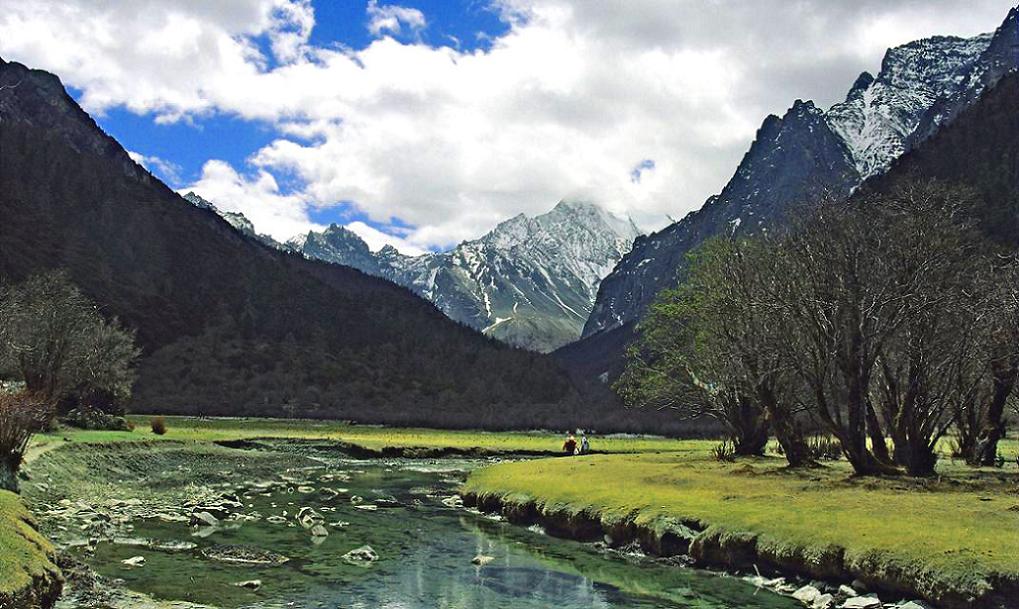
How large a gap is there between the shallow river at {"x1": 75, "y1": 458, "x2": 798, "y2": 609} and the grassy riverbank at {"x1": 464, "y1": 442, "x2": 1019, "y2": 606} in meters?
2.15

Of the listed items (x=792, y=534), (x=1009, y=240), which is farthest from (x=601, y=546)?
(x=1009, y=240)

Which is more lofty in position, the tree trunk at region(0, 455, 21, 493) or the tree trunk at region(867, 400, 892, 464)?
the tree trunk at region(867, 400, 892, 464)

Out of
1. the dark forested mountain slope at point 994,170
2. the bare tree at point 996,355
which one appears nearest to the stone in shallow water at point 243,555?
the bare tree at point 996,355

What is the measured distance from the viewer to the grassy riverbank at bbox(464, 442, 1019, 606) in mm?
22609

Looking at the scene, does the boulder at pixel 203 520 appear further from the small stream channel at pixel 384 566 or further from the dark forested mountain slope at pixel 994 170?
the dark forested mountain slope at pixel 994 170

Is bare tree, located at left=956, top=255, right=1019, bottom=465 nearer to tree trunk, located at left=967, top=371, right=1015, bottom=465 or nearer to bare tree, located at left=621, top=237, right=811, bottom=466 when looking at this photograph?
tree trunk, located at left=967, top=371, right=1015, bottom=465

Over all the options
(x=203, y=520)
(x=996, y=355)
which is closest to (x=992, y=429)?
(x=996, y=355)

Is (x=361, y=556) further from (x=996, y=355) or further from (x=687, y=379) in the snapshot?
(x=687, y=379)

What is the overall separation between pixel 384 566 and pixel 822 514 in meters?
16.9

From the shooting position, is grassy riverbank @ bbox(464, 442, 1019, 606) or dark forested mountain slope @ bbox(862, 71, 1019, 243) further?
dark forested mountain slope @ bbox(862, 71, 1019, 243)

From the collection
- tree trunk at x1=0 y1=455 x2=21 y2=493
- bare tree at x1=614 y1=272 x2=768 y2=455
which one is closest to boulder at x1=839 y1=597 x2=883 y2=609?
tree trunk at x1=0 y1=455 x2=21 y2=493

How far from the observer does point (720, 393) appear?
211 feet

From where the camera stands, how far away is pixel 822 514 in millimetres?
29922

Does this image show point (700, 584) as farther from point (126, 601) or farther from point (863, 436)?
point (863, 436)
